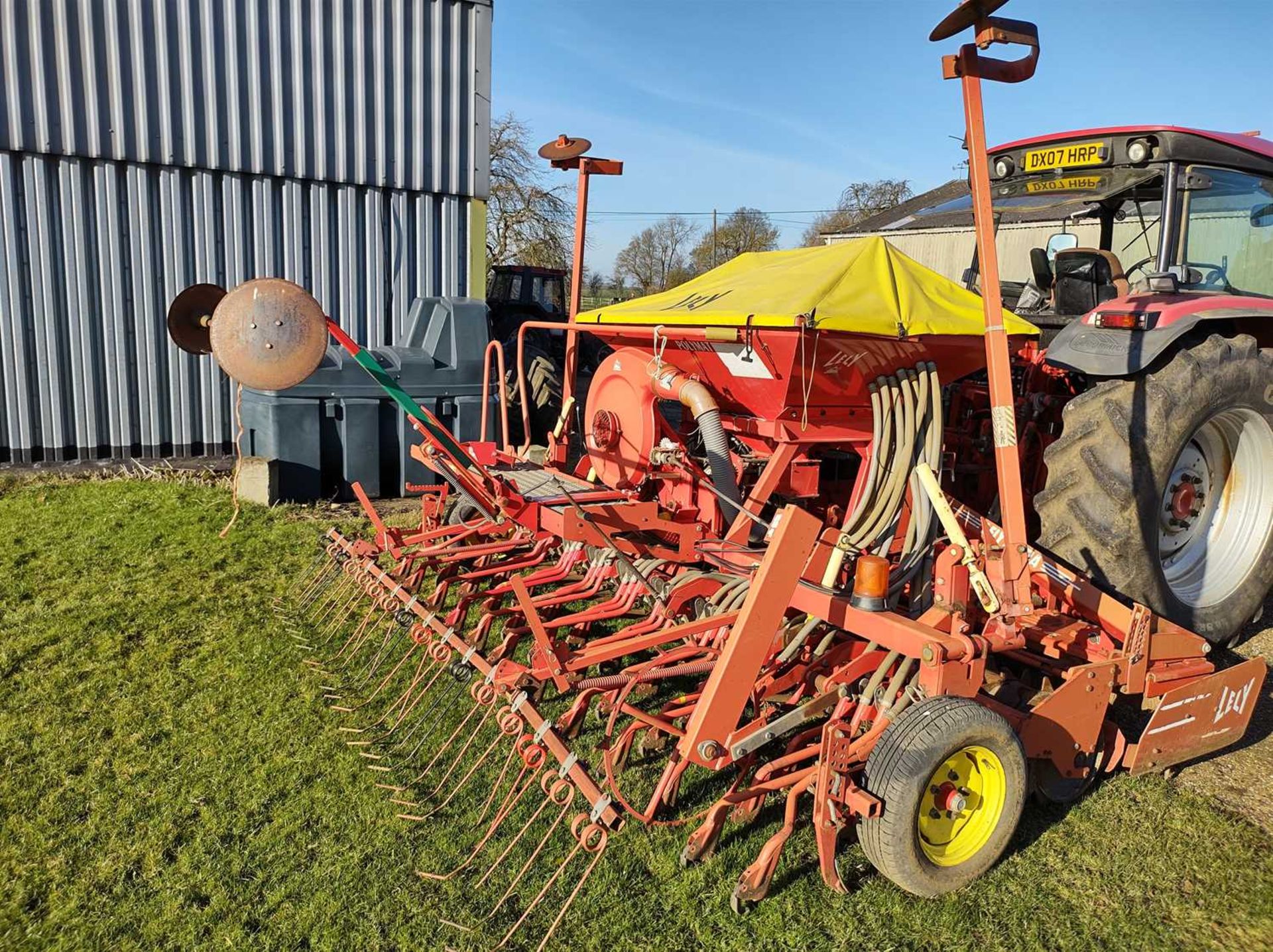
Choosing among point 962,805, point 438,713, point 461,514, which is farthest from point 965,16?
point 461,514

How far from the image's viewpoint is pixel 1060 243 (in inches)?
182

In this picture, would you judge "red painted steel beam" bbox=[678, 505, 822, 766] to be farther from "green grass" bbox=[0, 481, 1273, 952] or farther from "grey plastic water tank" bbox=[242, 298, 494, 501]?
"grey plastic water tank" bbox=[242, 298, 494, 501]

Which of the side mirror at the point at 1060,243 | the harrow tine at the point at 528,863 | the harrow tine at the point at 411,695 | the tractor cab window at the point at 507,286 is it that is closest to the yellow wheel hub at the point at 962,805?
the harrow tine at the point at 528,863

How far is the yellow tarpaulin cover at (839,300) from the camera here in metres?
3.29

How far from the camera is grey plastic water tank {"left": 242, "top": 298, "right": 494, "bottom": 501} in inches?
258

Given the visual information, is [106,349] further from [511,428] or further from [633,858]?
[633,858]

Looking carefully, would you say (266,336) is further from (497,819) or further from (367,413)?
(367,413)

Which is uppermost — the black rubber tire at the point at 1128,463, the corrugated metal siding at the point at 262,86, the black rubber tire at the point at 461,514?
the corrugated metal siding at the point at 262,86

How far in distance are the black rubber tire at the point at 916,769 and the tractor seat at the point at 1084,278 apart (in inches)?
102

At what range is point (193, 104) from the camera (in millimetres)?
7914

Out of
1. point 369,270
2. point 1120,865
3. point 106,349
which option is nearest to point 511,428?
point 369,270

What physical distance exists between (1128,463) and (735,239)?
114ft

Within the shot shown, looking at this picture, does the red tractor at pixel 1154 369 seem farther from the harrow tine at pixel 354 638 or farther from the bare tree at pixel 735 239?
the bare tree at pixel 735 239

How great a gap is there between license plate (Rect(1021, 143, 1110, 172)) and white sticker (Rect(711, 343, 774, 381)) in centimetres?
186
